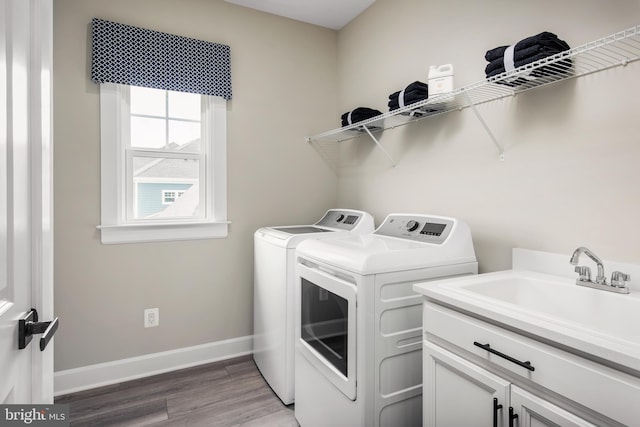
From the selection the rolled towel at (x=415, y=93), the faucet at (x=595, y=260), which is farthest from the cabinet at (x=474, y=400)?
the rolled towel at (x=415, y=93)

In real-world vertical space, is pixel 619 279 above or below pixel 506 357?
above

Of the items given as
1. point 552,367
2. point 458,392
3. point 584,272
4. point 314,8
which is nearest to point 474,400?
point 458,392

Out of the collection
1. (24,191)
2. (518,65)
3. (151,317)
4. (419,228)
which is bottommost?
(151,317)

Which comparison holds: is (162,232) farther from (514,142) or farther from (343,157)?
(514,142)

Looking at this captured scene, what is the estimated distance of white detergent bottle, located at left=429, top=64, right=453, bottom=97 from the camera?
179cm

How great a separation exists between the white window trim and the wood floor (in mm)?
951

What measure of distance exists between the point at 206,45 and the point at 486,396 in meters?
2.62

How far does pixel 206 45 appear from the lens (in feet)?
8.22

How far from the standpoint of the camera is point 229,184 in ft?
8.70

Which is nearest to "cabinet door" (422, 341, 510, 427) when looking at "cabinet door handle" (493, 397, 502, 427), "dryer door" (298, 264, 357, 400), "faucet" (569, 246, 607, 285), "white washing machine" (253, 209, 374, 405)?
"cabinet door handle" (493, 397, 502, 427)

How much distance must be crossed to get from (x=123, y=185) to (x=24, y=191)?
1.62 m

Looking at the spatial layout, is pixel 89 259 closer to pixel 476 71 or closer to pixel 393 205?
pixel 393 205

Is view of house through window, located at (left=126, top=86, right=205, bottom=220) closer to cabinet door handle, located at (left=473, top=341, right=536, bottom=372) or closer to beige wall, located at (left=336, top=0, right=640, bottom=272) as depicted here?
beige wall, located at (left=336, top=0, right=640, bottom=272)

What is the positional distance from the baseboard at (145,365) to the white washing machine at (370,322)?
3.35 ft
